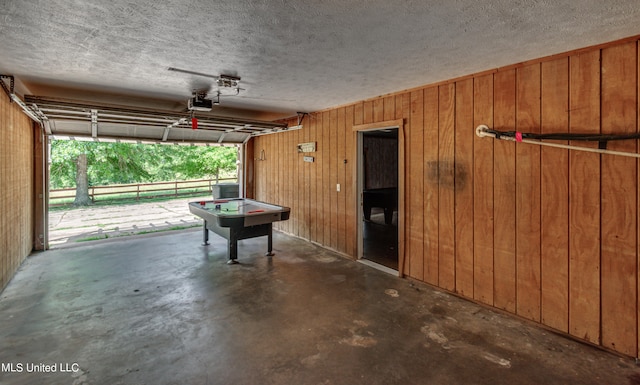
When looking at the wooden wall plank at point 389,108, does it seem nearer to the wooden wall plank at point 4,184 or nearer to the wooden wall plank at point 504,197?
the wooden wall plank at point 504,197

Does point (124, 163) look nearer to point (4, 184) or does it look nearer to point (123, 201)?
point (123, 201)

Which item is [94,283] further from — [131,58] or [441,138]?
[441,138]

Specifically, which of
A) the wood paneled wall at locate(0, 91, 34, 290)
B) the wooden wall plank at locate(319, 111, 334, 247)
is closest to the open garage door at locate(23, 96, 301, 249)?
the wood paneled wall at locate(0, 91, 34, 290)

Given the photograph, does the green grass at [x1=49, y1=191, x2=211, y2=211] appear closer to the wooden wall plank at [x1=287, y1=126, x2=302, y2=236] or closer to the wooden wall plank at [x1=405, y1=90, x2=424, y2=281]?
the wooden wall plank at [x1=287, y1=126, x2=302, y2=236]

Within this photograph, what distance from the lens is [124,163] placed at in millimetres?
11977

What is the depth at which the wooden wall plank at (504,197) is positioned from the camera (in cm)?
284

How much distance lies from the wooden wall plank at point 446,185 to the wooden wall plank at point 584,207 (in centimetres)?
104

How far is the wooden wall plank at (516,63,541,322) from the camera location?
2684 mm

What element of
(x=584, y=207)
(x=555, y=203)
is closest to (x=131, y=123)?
(x=555, y=203)

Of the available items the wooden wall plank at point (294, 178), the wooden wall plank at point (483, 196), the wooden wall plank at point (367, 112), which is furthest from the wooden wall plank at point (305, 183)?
the wooden wall plank at point (483, 196)

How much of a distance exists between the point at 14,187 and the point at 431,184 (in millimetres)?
5355

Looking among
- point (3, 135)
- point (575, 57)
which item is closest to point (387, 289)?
point (575, 57)

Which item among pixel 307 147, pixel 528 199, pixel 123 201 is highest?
pixel 307 147

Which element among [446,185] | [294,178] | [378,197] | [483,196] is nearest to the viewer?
[483,196]
